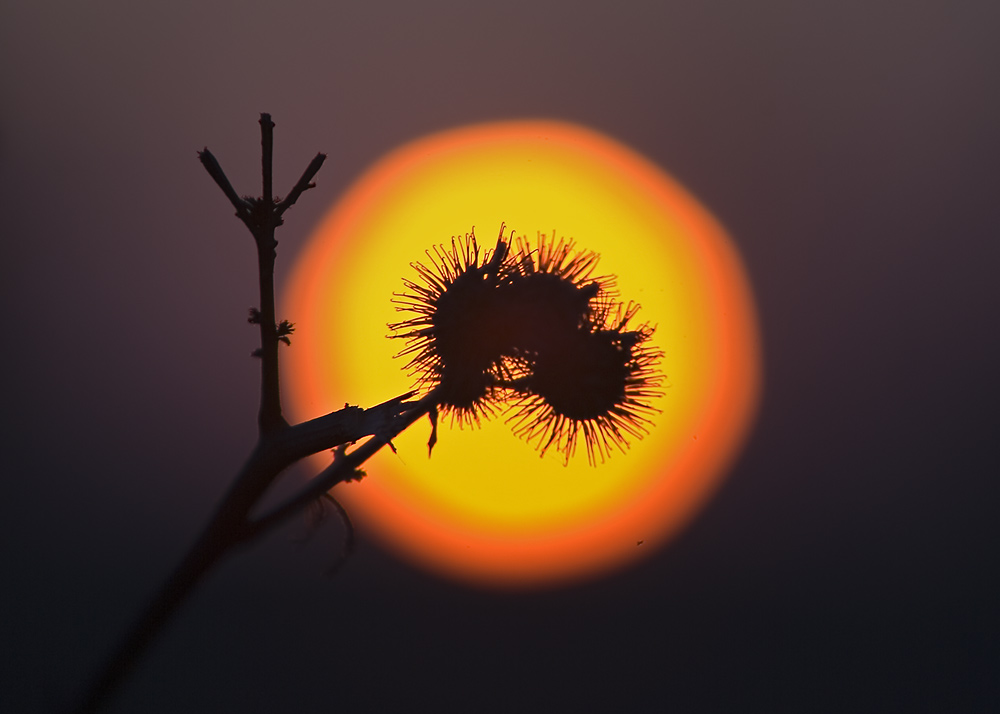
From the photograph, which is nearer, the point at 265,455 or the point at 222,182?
the point at 222,182

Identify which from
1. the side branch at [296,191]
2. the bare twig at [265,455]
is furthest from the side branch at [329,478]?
the side branch at [296,191]

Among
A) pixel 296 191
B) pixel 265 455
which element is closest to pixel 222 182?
pixel 296 191

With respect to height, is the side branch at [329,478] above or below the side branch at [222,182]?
below

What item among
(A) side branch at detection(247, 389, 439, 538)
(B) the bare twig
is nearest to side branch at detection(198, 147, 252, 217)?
(B) the bare twig

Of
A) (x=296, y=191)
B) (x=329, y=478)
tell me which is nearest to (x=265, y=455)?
(x=329, y=478)

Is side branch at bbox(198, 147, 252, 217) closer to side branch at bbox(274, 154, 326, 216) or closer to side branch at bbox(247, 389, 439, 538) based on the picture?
side branch at bbox(274, 154, 326, 216)

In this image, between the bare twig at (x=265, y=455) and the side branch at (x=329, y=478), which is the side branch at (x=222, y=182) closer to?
the bare twig at (x=265, y=455)

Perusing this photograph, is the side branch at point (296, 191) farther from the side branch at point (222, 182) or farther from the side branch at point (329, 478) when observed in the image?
the side branch at point (329, 478)

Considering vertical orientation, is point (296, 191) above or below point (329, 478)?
above

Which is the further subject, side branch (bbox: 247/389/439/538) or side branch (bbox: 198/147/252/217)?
side branch (bbox: 247/389/439/538)

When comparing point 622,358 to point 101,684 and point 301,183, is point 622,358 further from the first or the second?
point 101,684

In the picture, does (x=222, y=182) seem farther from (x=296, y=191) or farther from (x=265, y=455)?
(x=265, y=455)

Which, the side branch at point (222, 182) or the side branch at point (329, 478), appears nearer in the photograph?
the side branch at point (222, 182)
